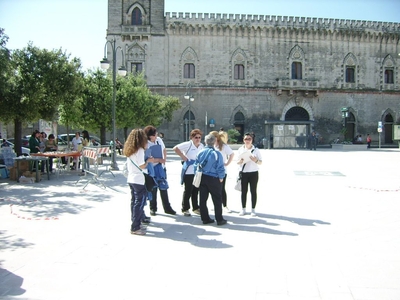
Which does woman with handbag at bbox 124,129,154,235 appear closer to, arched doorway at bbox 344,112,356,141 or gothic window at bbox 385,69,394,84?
arched doorway at bbox 344,112,356,141

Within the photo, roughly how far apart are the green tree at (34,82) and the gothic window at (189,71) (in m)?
23.1

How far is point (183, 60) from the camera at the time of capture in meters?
39.5

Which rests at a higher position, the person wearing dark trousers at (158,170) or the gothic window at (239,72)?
the gothic window at (239,72)

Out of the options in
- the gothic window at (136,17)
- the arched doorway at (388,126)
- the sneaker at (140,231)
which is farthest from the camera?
the arched doorway at (388,126)

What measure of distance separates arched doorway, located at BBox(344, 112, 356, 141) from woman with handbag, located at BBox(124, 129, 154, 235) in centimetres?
3836

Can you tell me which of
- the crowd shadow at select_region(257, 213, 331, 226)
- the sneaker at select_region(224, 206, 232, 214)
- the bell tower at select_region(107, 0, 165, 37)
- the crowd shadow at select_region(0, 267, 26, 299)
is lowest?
the crowd shadow at select_region(0, 267, 26, 299)

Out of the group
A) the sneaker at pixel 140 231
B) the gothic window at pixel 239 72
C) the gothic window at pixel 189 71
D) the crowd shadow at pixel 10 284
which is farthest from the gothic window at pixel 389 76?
the crowd shadow at pixel 10 284

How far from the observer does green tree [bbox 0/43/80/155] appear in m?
15.8

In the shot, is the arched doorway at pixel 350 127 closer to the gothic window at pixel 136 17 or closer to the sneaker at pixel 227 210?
the gothic window at pixel 136 17

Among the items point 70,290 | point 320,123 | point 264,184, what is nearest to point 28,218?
point 70,290

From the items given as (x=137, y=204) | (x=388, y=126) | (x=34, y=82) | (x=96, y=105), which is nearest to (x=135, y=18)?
(x=96, y=105)

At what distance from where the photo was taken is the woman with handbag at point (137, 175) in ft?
23.2

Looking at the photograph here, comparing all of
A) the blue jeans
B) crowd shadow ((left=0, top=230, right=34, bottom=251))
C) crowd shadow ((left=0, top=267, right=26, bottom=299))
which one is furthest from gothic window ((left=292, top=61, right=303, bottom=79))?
crowd shadow ((left=0, top=267, right=26, bottom=299))

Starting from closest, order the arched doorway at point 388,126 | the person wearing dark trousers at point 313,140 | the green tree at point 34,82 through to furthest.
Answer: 1. the green tree at point 34,82
2. the person wearing dark trousers at point 313,140
3. the arched doorway at point 388,126
